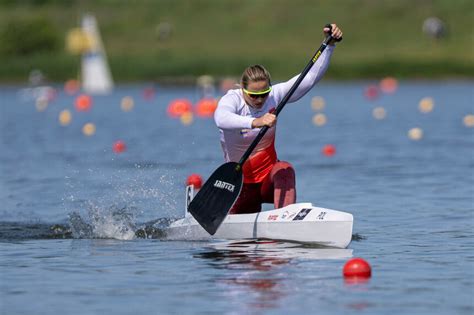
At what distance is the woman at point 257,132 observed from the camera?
12.4 meters

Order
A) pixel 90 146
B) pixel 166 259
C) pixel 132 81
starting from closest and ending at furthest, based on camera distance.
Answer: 1. pixel 166 259
2. pixel 90 146
3. pixel 132 81

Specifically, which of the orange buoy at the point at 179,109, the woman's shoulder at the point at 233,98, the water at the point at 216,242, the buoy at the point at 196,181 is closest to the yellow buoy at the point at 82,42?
the orange buoy at the point at 179,109

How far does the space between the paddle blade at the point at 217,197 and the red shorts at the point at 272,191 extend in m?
0.28

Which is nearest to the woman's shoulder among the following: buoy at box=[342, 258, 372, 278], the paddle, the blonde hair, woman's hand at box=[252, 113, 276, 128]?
the blonde hair

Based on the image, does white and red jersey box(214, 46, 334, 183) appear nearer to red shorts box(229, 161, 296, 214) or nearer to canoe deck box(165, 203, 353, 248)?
red shorts box(229, 161, 296, 214)

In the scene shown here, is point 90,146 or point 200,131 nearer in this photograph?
point 90,146

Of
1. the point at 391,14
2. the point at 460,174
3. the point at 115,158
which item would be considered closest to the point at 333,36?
the point at 460,174

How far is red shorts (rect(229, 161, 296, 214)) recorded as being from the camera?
12.7 meters

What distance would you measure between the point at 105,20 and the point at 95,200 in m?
102

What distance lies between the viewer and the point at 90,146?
95.6ft

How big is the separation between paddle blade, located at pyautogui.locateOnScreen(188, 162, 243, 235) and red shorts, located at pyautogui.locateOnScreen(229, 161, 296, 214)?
0.28m

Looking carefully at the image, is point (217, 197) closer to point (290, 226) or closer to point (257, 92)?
point (290, 226)

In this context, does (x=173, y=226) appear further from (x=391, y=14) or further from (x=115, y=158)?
(x=391, y=14)

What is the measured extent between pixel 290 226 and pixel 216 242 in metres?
1.04
